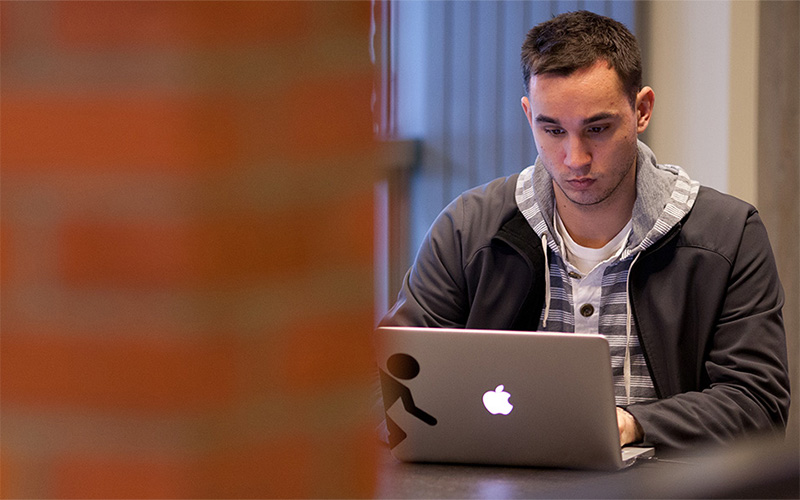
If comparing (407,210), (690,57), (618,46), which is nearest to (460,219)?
(618,46)

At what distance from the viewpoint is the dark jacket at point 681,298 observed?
5.65ft

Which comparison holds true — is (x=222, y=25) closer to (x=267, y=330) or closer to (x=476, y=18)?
(x=267, y=330)

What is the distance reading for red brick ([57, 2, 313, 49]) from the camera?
0.28m

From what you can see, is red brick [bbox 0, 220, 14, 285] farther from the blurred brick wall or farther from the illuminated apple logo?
the illuminated apple logo

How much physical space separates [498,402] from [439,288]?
76 cm

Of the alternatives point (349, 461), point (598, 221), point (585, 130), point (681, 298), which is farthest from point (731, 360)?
point (349, 461)

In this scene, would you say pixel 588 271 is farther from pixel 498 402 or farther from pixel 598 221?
pixel 498 402

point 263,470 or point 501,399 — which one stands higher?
point 263,470

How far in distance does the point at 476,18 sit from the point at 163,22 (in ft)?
11.8

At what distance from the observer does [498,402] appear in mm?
1361

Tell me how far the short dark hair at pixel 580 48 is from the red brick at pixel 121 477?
179cm

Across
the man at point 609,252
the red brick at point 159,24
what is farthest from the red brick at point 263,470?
the man at point 609,252

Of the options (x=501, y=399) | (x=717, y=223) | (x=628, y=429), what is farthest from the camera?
(x=717, y=223)

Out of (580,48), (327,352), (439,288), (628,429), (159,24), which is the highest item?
(580,48)
